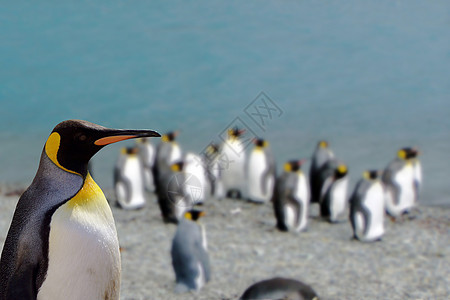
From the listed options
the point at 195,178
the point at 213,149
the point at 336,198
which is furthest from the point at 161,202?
the point at 336,198

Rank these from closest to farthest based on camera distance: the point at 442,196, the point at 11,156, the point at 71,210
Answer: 1. the point at 71,210
2. the point at 442,196
3. the point at 11,156

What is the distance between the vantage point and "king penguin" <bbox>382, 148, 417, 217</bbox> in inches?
328

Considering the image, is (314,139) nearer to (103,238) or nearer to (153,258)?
(153,258)

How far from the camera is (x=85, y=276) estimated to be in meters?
2.29

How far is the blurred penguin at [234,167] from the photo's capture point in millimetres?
9438

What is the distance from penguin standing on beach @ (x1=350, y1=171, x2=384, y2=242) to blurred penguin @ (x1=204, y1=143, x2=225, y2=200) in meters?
2.74

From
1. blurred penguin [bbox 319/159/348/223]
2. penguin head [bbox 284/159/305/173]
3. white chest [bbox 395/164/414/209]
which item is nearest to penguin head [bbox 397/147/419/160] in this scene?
white chest [bbox 395/164/414/209]

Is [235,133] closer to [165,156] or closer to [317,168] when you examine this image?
[165,156]

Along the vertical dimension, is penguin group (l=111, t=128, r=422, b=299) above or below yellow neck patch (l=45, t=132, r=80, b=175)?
below

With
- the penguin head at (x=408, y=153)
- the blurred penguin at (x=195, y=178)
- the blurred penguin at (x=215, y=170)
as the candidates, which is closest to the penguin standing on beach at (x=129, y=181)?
the blurred penguin at (x=195, y=178)

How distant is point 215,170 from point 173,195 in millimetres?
1694

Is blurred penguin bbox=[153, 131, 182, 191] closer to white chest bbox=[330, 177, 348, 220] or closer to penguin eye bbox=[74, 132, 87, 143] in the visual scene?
white chest bbox=[330, 177, 348, 220]

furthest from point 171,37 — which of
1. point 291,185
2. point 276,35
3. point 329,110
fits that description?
point 291,185

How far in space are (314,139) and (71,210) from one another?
14.9 metres
